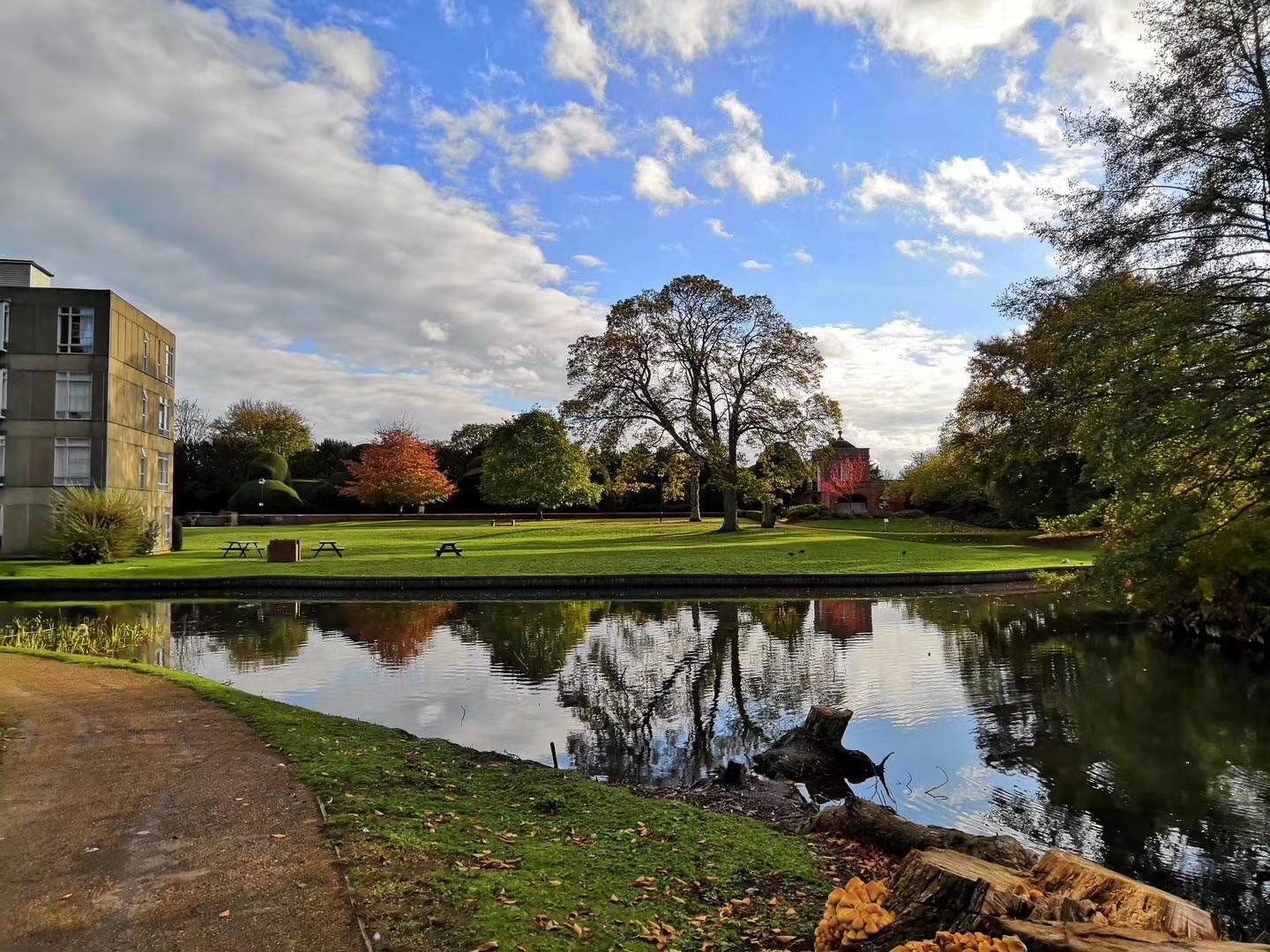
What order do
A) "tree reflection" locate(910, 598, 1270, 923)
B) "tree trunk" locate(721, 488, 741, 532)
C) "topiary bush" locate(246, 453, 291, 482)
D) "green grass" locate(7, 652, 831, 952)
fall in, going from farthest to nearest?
"topiary bush" locate(246, 453, 291, 482), "tree trunk" locate(721, 488, 741, 532), "tree reflection" locate(910, 598, 1270, 923), "green grass" locate(7, 652, 831, 952)

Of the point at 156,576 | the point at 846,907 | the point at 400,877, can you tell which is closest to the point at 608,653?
the point at 400,877

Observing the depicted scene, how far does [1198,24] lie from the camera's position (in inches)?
393

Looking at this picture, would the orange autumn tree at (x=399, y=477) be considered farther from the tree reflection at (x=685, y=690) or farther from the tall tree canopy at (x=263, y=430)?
the tree reflection at (x=685, y=690)

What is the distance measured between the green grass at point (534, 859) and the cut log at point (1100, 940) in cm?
125

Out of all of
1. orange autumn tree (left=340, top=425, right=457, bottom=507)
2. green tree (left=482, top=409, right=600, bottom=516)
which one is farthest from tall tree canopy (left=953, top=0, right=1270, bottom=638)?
orange autumn tree (left=340, top=425, right=457, bottom=507)

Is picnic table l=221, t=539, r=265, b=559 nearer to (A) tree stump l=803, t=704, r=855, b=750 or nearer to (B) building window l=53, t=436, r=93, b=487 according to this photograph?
(B) building window l=53, t=436, r=93, b=487

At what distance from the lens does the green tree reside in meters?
50.1

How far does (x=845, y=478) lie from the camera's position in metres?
62.2

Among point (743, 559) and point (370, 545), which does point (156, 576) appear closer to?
point (370, 545)

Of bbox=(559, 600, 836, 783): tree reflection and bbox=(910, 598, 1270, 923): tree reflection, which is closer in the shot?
bbox=(910, 598, 1270, 923): tree reflection

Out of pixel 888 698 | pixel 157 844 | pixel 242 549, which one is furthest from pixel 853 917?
pixel 242 549

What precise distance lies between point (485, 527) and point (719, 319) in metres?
17.1

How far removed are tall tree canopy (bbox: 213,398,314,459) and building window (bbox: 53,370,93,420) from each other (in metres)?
33.5

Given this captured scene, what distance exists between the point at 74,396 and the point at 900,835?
32504 millimetres
